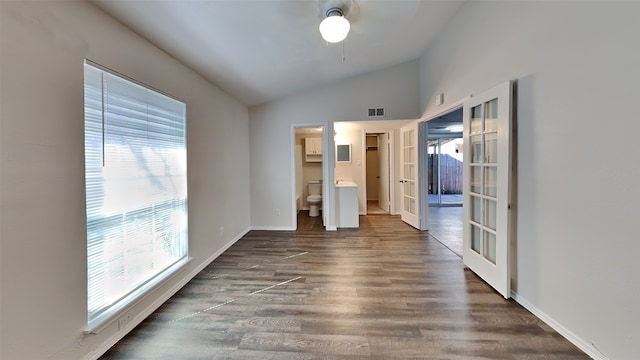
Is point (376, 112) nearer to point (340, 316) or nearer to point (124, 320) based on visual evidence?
point (340, 316)

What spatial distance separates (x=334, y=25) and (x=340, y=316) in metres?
2.52

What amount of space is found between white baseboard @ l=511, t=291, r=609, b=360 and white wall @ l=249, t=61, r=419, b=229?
10.7 feet

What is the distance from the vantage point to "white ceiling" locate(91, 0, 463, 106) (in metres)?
1.93

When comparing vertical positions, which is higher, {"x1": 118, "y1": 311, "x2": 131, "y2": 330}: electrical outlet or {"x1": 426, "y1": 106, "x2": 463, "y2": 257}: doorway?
{"x1": 426, "y1": 106, "x2": 463, "y2": 257}: doorway

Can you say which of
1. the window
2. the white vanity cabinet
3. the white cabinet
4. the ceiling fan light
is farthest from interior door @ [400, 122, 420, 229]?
the window

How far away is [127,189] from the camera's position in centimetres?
191

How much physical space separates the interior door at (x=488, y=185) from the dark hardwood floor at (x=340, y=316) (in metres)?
0.24

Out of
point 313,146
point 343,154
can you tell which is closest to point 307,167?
point 313,146

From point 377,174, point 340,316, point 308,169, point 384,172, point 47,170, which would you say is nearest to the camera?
point 47,170

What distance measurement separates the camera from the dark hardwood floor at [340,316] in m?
1.69

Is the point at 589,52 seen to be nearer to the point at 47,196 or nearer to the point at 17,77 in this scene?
the point at 17,77

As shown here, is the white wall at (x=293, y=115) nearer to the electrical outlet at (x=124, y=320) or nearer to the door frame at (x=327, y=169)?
the door frame at (x=327, y=169)

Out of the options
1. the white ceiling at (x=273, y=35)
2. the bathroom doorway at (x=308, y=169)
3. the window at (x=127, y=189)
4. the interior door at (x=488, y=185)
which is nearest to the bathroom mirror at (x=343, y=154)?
the bathroom doorway at (x=308, y=169)

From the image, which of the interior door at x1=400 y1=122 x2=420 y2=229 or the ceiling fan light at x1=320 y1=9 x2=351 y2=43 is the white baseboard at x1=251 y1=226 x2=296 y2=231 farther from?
the ceiling fan light at x1=320 y1=9 x2=351 y2=43
